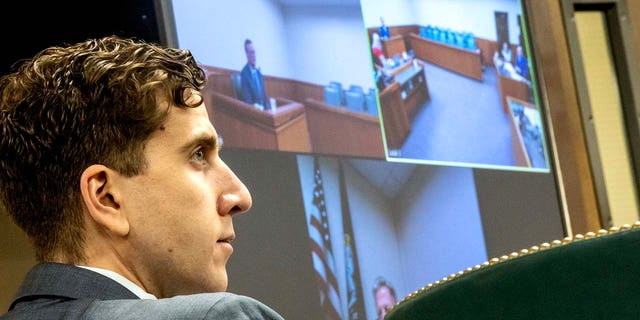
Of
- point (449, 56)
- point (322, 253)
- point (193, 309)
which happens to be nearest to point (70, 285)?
point (193, 309)

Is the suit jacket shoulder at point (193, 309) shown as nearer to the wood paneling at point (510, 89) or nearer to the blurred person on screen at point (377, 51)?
the blurred person on screen at point (377, 51)

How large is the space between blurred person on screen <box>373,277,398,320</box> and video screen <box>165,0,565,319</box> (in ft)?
0.05

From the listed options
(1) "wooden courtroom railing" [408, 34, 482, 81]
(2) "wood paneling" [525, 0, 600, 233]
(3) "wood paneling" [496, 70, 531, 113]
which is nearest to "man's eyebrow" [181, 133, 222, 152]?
(1) "wooden courtroom railing" [408, 34, 482, 81]

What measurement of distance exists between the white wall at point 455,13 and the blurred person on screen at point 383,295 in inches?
37.0

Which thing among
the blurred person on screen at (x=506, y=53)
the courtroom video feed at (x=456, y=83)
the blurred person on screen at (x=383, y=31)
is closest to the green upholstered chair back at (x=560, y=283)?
the courtroom video feed at (x=456, y=83)

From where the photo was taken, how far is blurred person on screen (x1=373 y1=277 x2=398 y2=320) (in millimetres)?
3404

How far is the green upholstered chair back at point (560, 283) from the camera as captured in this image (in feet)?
2.80

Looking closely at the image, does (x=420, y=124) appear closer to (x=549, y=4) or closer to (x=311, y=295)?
(x=311, y=295)

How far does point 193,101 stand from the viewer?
1.38m

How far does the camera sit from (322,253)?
3.22 meters

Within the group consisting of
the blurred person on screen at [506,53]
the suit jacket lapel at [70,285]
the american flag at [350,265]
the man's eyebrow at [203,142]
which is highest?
the man's eyebrow at [203,142]

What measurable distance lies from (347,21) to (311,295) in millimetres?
943

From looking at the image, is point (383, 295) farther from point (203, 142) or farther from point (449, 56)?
point (203, 142)

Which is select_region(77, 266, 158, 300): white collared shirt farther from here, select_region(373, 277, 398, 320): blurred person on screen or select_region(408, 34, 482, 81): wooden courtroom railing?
select_region(408, 34, 482, 81): wooden courtroom railing
